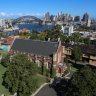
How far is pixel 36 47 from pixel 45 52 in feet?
14.7

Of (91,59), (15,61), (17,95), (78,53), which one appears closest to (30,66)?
(15,61)

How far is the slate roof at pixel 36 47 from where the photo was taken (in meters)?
40.0

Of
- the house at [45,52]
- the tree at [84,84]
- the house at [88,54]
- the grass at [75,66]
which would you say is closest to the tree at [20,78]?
the tree at [84,84]

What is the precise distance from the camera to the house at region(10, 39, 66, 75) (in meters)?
38.8

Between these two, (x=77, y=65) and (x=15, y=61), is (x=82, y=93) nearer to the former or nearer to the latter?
(x=15, y=61)

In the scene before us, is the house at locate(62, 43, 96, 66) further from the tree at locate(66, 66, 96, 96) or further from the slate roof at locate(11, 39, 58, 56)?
the tree at locate(66, 66, 96, 96)

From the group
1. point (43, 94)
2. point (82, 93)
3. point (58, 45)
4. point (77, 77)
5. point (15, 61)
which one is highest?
point (58, 45)

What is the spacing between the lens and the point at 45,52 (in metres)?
40.2

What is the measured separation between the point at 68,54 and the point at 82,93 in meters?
35.8

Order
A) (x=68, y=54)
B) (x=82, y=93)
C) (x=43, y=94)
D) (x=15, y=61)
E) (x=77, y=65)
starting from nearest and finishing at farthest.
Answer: (x=82, y=93), (x=15, y=61), (x=43, y=94), (x=77, y=65), (x=68, y=54)

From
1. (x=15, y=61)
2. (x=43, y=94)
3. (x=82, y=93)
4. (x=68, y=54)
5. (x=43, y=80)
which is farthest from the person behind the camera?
(x=68, y=54)

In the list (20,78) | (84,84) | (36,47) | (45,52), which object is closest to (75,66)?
(45,52)

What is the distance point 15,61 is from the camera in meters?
28.0

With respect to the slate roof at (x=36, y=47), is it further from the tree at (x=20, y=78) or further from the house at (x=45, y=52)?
the tree at (x=20, y=78)
